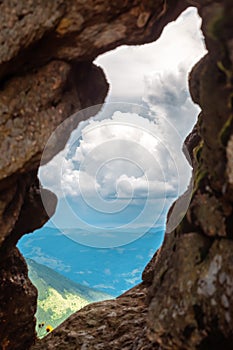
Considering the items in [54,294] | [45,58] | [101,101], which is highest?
[45,58]

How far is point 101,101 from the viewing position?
24.5m

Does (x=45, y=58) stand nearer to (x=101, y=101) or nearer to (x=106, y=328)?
(x=101, y=101)

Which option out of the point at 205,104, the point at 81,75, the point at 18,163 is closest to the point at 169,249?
the point at 205,104

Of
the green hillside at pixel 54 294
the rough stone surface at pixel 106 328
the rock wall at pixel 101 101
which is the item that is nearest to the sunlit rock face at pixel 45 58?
the rock wall at pixel 101 101

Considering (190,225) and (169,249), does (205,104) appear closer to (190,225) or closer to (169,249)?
(190,225)

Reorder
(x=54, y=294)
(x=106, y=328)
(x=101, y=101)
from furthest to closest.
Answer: (x=54, y=294) < (x=101, y=101) < (x=106, y=328)

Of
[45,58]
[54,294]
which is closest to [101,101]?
[45,58]

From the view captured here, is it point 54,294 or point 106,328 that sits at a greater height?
point 106,328

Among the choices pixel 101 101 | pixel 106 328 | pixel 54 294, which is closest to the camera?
pixel 106 328

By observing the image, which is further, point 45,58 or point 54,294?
point 54,294

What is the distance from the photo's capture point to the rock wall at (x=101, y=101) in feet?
48.9

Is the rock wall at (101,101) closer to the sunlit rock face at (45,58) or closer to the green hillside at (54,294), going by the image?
the sunlit rock face at (45,58)

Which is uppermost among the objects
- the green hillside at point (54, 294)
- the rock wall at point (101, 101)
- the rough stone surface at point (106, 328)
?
the rock wall at point (101, 101)

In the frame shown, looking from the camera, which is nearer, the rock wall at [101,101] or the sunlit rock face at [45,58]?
the rock wall at [101,101]
